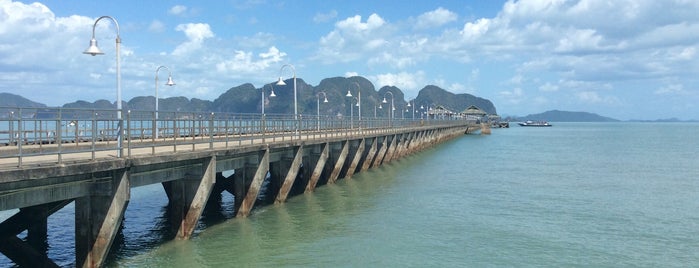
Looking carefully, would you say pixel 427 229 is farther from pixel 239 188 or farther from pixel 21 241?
pixel 21 241

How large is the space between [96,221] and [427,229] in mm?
11697

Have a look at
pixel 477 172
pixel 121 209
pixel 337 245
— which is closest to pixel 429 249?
pixel 337 245

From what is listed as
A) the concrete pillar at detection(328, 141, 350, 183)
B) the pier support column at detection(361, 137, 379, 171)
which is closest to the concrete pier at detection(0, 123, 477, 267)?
the concrete pillar at detection(328, 141, 350, 183)

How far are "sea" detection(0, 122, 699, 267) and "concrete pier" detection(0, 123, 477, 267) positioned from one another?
2.92ft

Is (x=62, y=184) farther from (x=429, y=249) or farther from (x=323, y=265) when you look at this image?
(x=429, y=249)

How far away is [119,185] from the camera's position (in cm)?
1366

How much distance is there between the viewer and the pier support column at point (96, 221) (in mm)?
13391

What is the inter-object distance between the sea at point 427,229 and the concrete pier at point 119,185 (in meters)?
0.89

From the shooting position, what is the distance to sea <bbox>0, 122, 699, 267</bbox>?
1681 centimetres

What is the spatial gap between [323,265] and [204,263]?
3.26m

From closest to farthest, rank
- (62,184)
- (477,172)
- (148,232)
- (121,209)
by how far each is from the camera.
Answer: (62,184) → (121,209) → (148,232) → (477,172)

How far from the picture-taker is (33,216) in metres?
15.7

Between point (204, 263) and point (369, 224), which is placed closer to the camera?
point (204, 263)

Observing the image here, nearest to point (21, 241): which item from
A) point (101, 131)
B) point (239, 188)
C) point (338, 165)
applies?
point (239, 188)
